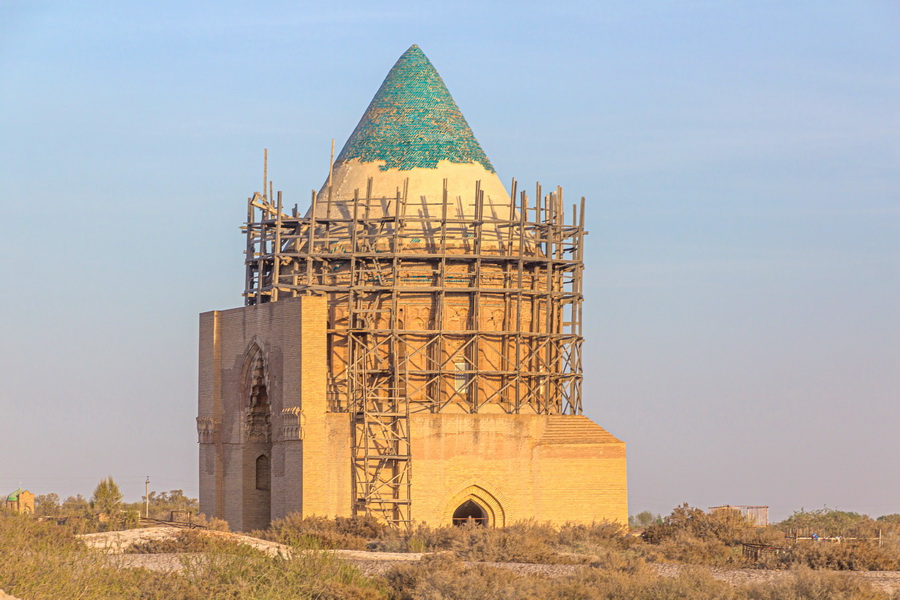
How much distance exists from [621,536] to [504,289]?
5786 mm

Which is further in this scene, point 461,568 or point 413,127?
point 413,127

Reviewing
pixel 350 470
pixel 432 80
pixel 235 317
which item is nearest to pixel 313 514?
pixel 350 470

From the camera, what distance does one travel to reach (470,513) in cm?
3083

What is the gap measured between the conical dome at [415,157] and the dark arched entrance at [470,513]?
5644mm

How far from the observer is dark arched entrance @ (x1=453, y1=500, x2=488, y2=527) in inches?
1200

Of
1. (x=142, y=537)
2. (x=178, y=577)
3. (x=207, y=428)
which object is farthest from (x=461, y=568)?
(x=207, y=428)

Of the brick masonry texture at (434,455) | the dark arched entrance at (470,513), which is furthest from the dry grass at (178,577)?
the dark arched entrance at (470,513)

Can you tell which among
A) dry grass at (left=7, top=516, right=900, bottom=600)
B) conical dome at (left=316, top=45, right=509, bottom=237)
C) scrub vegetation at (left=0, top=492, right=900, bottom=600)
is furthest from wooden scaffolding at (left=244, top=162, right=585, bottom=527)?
dry grass at (left=7, top=516, right=900, bottom=600)

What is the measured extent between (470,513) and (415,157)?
7.65 m

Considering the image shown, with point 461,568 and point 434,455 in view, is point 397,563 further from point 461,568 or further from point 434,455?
point 434,455

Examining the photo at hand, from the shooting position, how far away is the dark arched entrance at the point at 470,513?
30.5 metres

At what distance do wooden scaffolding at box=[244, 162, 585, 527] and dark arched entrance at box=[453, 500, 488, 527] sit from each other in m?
1.56

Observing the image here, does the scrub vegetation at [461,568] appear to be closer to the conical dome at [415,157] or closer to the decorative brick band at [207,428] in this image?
the decorative brick band at [207,428]

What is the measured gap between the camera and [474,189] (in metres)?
32.7
